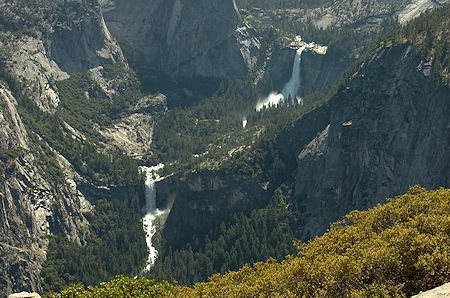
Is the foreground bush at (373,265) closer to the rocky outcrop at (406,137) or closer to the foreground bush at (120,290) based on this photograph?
the foreground bush at (120,290)

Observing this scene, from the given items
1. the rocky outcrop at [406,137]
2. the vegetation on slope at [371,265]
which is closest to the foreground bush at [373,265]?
the vegetation on slope at [371,265]

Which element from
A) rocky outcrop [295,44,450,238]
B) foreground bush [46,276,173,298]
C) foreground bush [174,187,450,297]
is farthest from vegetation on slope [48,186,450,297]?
rocky outcrop [295,44,450,238]

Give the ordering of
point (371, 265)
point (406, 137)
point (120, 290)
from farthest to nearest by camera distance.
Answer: point (406, 137) → point (120, 290) → point (371, 265)

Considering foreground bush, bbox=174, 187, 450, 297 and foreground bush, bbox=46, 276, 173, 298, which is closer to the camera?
foreground bush, bbox=174, 187, 450, 297

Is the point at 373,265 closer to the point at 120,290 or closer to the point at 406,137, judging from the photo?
the point at 120,290

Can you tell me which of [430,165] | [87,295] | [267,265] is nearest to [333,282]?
[267,265]

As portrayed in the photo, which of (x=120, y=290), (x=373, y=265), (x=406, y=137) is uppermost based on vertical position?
(x=373, y=265)

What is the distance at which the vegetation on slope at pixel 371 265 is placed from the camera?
55.8 m

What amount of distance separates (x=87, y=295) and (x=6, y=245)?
450 feet

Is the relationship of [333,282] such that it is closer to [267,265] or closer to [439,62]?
[267,265]

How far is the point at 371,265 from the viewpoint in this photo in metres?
58.5

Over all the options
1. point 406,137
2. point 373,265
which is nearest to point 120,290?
point 373,265

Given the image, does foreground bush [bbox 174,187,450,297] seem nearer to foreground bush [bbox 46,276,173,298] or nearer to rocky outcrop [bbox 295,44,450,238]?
foreground bush [bbox 46,276,173,298]

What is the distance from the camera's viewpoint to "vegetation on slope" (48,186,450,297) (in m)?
55.8
